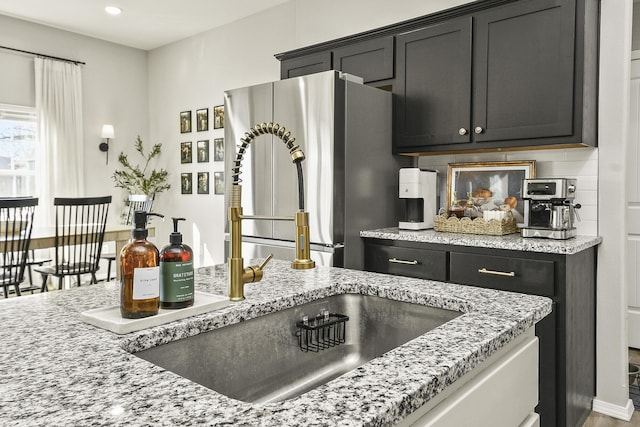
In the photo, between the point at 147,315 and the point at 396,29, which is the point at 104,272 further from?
the point at 147,315

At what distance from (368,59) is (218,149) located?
2490 mm

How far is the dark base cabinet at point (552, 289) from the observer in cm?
215

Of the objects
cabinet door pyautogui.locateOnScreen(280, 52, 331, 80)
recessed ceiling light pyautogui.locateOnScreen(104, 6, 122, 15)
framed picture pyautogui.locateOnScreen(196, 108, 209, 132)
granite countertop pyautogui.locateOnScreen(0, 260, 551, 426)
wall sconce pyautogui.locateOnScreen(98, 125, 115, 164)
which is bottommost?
granite countertop pyautogui.locateOnScreen(0, 260, 551, 426)

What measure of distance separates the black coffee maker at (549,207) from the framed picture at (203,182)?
372 centimetres

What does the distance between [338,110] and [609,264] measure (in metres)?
1.70

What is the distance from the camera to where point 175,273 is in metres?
1.03

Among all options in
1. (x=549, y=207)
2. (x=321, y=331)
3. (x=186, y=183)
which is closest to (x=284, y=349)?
(x=321, y=331)

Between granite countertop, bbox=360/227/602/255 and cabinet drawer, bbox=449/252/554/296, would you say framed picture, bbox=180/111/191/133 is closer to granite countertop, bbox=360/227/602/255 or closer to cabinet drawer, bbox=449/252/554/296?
granite countertop, bbox=360/227/602/255

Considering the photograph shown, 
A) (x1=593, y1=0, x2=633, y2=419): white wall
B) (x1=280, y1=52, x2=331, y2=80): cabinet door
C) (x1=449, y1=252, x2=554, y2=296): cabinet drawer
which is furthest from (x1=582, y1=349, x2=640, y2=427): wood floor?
(x1=280, y1=52, x2=331, y2=80): cabinet door

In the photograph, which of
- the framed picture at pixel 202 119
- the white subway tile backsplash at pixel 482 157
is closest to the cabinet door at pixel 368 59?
the white subway tile backsplash at pixel 482 157

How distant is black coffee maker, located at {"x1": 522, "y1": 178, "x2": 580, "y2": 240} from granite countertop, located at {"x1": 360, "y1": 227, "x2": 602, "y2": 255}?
0.05m

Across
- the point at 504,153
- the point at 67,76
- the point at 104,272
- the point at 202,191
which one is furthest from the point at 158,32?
the point at 504,153

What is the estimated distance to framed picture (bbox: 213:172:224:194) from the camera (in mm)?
5152

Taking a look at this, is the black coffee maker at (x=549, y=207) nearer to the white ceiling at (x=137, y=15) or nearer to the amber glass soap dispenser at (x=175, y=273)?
the amber glass soap dispenser at (x=175, y=273)
